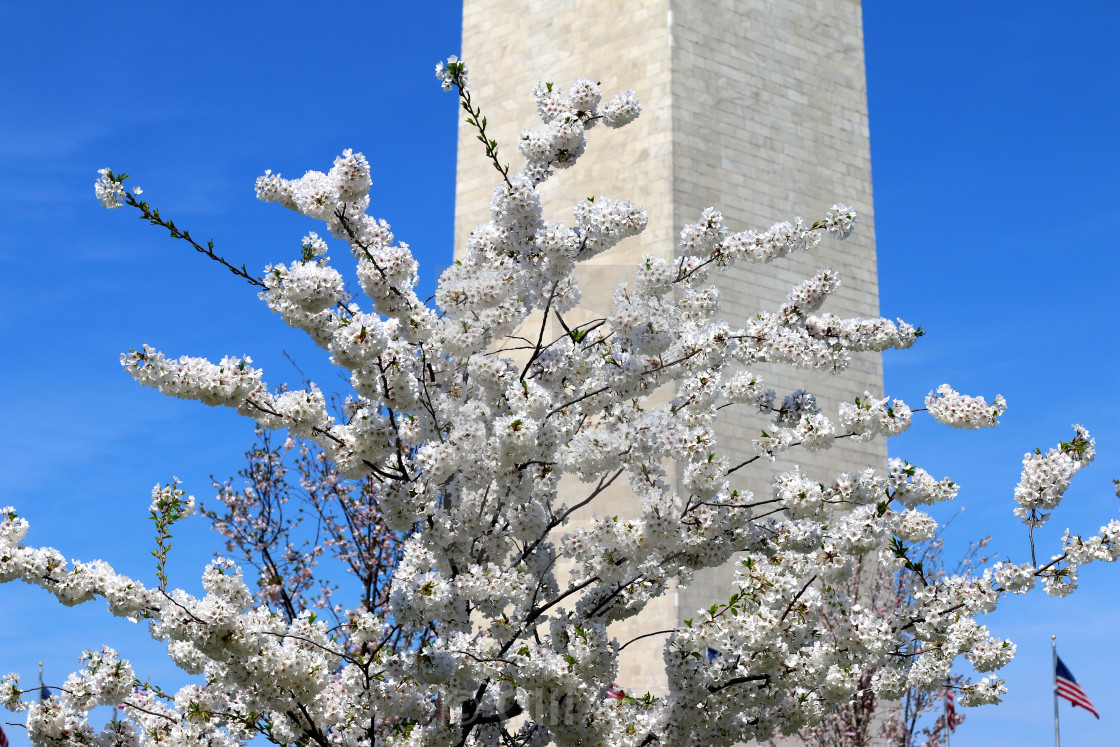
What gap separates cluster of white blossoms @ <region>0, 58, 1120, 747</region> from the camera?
6.93 metres

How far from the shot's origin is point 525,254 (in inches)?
302

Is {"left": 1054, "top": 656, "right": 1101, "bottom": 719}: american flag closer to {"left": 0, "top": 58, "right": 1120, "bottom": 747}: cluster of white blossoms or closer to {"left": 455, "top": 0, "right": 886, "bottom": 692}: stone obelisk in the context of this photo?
{"left": 455, "top": 0, "right": 886, "bottom": 692}: stone obelisk

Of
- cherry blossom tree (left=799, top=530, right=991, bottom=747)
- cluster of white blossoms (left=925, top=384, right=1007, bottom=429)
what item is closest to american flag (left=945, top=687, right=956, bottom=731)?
cherry blossom tree (left=799, top=530, right=991, bottom=747)

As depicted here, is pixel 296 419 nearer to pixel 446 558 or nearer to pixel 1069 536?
pixel 446 558

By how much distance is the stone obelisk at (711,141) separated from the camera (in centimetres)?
1919

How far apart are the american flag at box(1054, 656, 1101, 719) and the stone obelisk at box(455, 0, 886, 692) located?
4.59m

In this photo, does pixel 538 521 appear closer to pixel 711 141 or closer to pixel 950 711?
pixel 950 711

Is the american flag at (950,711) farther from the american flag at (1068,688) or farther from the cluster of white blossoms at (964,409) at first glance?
the cluster of white blossoms at (964,409)

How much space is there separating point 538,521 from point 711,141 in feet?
44.5

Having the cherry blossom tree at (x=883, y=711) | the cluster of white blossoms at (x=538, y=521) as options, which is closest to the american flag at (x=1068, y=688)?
the cherry blossom tree at (x=883, y=711)

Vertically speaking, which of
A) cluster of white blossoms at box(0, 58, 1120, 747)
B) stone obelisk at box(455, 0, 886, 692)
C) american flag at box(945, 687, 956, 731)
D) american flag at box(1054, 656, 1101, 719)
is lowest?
cluster of white blossoms at box(0, 58, 1120, 747)

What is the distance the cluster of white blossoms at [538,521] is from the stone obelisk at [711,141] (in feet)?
32.2

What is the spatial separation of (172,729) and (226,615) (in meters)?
1.78

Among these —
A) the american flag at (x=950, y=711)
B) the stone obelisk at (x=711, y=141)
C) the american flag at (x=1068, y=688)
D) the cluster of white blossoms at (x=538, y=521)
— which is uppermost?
the stone obelisk at (x=711, y=141)
